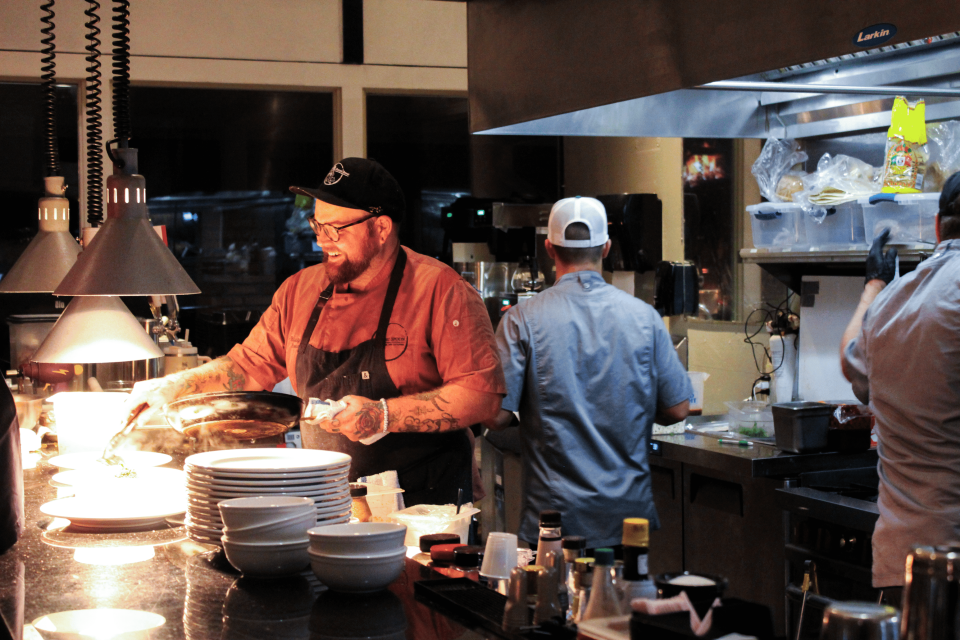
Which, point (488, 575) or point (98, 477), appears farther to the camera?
point (98, 477)

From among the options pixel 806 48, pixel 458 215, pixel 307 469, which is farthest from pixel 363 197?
pixel 458 215

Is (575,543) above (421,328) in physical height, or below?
below

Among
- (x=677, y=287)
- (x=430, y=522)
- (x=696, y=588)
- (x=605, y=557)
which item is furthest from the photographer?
(x=677, y=287)

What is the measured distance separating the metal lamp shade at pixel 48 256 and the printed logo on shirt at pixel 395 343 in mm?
1113

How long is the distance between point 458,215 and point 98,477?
4332mm

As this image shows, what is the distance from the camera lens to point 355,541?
1.43m

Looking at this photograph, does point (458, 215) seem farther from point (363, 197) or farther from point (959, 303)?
point (959, 303)

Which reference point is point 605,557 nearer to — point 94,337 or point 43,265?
point 94,337

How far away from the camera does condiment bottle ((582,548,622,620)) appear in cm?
117

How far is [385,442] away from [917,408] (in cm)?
140

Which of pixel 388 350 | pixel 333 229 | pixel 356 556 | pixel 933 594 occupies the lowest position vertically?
pixel 356 556

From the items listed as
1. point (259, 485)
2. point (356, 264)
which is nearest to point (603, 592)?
point (259, 485)

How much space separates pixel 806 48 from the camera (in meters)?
1.57

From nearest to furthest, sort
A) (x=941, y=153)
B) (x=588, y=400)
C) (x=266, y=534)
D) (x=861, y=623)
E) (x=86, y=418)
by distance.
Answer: (x=861, y=623), (x=266, y=534), (x=86, y=418), (x=588, y=400), (x=941, y=153)
